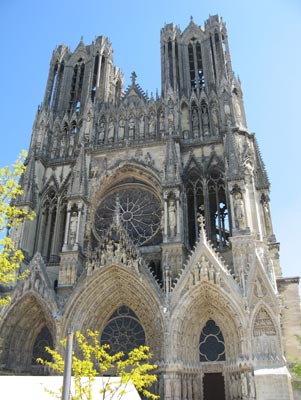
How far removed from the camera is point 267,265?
1738 cm

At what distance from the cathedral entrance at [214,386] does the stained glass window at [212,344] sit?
895 millimetres

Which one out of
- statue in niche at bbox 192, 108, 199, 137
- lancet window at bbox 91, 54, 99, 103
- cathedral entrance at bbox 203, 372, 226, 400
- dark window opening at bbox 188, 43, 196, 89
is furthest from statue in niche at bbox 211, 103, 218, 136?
cathedral entrance at bbox 203, 372, 226, 400

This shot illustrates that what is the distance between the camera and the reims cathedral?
1655 cm

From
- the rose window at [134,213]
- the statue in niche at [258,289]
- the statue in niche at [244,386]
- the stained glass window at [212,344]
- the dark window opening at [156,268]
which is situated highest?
the rose window at [134,213]

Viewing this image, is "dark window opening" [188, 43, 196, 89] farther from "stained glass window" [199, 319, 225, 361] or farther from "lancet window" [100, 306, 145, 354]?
"stained glass window" [199, 319, 225, 361]

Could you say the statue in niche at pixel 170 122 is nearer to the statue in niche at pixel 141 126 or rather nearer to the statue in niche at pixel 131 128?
the statue in niche at pixel 141 126

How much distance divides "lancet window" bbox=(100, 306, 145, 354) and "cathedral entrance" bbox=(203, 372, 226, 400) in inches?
128

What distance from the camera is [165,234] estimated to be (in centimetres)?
1952

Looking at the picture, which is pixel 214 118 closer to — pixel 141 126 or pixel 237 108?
pixel 237 108

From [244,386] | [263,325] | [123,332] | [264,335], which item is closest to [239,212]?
[263,325]

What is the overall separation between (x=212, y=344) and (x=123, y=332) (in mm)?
4205

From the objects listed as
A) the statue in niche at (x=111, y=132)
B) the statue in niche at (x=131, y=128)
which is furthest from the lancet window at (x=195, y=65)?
the statue in niche at (x=111, y=132)

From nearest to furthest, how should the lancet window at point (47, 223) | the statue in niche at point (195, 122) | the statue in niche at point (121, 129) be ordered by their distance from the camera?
the lancet window at point (47, 223) < the statue in niche at point (195, 122) < the statue in niche at point (121, 129)

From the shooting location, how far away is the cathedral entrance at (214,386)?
17.4 meters
